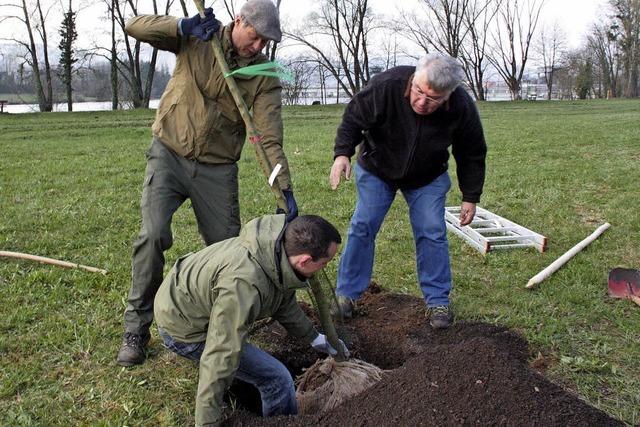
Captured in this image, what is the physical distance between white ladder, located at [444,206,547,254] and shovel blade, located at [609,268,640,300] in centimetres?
103

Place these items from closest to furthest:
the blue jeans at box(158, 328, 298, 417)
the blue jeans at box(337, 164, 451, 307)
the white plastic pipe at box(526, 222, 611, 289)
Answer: the blue jeans at box(158, 328, 298, 417), the blue jeans at box(337, 164, 451, 307), the white plastic pipe at box(526, 222, 611, 289)

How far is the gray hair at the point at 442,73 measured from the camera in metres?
2.96

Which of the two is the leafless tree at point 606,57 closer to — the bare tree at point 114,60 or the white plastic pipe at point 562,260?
the bare tree at point 114,60

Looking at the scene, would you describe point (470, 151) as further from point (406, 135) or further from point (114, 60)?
point (114, 60)

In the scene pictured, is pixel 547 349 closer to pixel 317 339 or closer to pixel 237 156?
pixel 317 339

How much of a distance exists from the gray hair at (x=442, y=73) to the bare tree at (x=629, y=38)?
49.8 m

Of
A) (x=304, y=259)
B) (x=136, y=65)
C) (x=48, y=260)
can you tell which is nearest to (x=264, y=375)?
(x=304, y=259)

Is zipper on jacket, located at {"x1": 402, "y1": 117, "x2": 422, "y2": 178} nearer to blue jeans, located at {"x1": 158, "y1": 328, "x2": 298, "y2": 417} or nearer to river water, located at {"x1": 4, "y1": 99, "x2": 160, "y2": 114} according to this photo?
blue jeans, located at {"x1": 158, "y1": 328, "x2": 298, "y2": 417}

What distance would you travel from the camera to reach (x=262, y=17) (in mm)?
2812

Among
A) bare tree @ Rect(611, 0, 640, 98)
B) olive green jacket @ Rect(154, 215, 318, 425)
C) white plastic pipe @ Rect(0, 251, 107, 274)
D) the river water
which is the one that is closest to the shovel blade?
olive green jacket @ Rect(154, 215, 318, 425)

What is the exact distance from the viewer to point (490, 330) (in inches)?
141

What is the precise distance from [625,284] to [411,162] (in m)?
1.90

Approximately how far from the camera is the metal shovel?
4090 mm

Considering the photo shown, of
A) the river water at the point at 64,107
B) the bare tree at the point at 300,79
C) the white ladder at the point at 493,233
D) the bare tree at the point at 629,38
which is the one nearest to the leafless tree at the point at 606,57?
the bare tree at the point at 629,38
